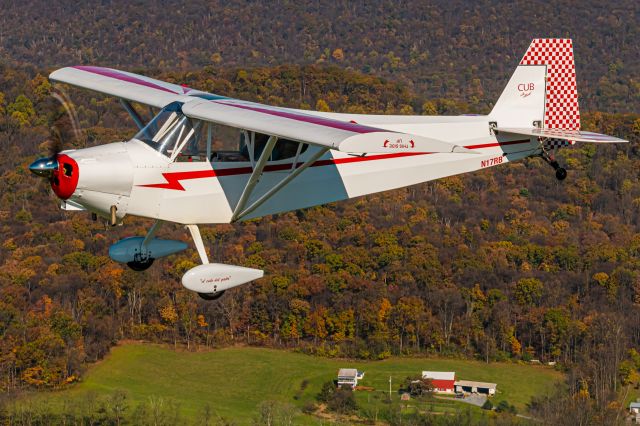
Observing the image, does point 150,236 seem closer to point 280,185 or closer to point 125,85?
point 280,185

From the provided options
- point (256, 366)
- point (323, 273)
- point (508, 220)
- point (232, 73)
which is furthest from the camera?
point (232, 73)

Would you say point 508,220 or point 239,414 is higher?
point 508,220

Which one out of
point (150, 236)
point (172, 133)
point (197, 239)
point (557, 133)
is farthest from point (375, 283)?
point (172, 133)

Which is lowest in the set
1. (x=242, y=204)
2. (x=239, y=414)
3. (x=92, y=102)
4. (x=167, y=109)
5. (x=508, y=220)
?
(x=239, y=414)

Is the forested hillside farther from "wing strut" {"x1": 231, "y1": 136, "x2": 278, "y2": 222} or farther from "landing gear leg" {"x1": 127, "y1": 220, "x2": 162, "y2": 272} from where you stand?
"wing strut" {"x1": 231, "y1": 136, "x2": 278, "y2": 222}

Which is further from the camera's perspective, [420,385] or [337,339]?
[337,339]

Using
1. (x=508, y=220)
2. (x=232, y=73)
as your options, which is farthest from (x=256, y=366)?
(x=232, y=73)

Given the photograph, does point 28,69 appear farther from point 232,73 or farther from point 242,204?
point 242,204
